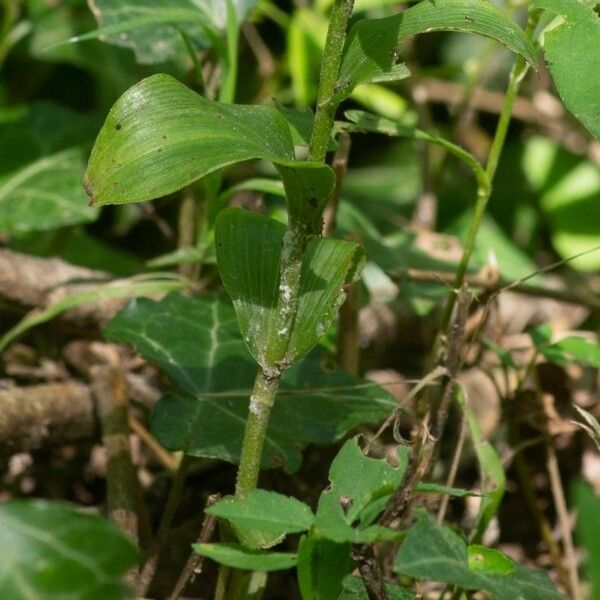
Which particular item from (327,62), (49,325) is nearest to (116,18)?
(49,325)

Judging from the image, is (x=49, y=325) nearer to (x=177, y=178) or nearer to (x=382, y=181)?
(x=177, y=178)

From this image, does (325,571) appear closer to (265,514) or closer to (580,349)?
(265,514)

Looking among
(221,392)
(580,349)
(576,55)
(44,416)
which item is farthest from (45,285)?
(576,55)

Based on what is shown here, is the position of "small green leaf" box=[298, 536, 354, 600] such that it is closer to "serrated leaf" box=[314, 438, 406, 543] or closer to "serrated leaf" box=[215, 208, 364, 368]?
"serrated leaf" box=[314, 438, 406, 543]

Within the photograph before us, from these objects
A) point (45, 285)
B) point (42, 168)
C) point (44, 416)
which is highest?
point (42, 168)

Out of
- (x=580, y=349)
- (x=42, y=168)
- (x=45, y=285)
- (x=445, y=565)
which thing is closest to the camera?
(x=445, y=565)

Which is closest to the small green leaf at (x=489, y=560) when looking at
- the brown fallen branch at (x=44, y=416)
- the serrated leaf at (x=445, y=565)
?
the serrated leaf at (x=445, y=565)
